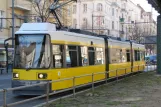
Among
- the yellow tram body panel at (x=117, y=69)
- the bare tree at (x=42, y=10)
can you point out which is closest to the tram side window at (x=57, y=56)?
the yellow tram body panel at (x=117, y=69)

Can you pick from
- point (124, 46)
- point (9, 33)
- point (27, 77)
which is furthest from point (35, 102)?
point (9, 33)

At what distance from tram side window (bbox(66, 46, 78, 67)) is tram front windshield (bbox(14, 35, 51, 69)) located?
155 cm

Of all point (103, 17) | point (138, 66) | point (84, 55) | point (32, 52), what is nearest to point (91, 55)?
point (84, 55)

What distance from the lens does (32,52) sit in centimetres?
1520

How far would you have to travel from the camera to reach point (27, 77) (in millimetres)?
15055

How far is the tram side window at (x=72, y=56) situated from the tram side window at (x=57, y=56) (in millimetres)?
563

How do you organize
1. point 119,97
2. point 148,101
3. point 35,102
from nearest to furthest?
1. point 35,102
2. point 148,101
3. point 119,97

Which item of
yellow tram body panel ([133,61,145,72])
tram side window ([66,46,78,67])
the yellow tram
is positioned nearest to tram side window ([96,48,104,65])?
the yellow tram

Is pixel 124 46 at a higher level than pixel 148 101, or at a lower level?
higher

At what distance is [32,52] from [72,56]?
8.12ft

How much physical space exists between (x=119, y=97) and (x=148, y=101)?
161cm

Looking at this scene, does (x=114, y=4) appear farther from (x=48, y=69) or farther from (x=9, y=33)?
(x=48, y=69)

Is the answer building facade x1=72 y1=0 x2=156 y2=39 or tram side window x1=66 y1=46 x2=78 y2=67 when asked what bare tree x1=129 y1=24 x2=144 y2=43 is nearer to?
building facade x1=72 y1=0 x2=156 y2=39

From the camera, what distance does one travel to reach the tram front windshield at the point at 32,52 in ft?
49.6
